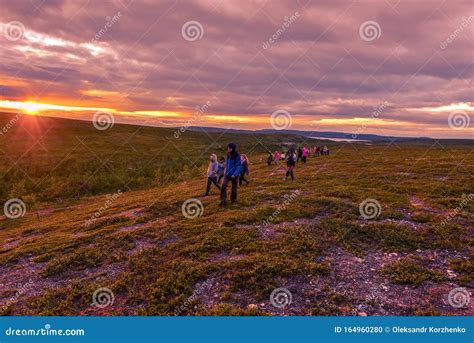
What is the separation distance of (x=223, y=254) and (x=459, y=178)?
76.8ft

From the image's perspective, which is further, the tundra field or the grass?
the grass

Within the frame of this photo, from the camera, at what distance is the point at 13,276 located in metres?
12.0

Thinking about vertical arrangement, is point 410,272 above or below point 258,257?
below

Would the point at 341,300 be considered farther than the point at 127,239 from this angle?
No

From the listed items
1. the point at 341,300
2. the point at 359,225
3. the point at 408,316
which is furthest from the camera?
the point at 359,225

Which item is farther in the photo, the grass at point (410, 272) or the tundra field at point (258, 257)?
the grass at point (410, 272)

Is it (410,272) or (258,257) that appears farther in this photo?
(258,257)

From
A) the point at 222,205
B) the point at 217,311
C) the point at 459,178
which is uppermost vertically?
the point at 459,178

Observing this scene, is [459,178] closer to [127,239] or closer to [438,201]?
[438,201]

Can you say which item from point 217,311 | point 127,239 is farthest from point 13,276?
point 217,311

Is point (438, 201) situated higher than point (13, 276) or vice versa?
point (438, 201)

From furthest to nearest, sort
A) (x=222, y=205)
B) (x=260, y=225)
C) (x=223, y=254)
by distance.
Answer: (x=222, y=205) < (x=260, y=225) < (x=223, y=254)
